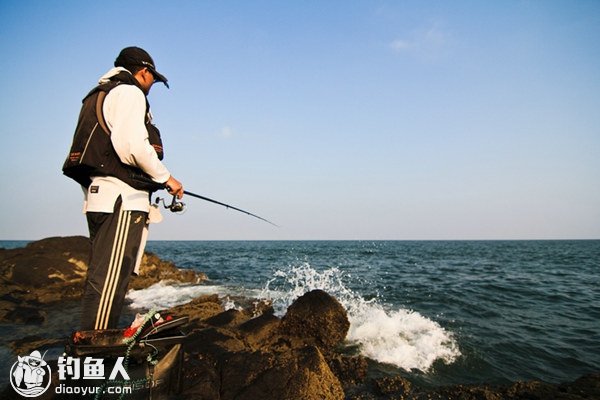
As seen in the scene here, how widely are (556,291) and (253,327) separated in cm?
1520

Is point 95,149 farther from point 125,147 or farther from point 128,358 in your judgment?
point 128,358

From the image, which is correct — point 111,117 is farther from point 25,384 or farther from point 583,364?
point 583,364

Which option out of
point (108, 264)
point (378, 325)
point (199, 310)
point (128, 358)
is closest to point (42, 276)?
point (199, 310)

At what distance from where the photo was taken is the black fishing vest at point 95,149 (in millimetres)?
2412

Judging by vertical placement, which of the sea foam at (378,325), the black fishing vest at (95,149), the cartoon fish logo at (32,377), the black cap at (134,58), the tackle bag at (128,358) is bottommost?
the sea foam at (378,325)

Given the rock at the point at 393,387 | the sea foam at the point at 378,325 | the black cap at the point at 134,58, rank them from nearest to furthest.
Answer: the black cap at the point at 134,58 → the rock at the point at 393,387 → the sea foam at the point at 378,325

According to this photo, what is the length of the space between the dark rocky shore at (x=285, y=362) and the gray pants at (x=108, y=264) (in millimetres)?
1175

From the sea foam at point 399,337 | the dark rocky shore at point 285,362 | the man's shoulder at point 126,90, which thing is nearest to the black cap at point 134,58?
the man's shoulder at point 126,90

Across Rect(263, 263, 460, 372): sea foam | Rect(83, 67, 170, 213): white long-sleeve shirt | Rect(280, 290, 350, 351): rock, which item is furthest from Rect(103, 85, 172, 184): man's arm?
Rect(263, 263, 460, 372): sea foam

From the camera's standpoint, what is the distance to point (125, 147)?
2.36 m

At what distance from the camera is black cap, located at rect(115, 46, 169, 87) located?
2.79m

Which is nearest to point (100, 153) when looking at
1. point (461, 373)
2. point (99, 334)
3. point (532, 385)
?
point (99, 334)

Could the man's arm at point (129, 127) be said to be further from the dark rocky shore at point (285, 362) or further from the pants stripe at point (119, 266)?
the dark rocky shore at point (285, 362)

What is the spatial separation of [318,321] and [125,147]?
17.4ft
